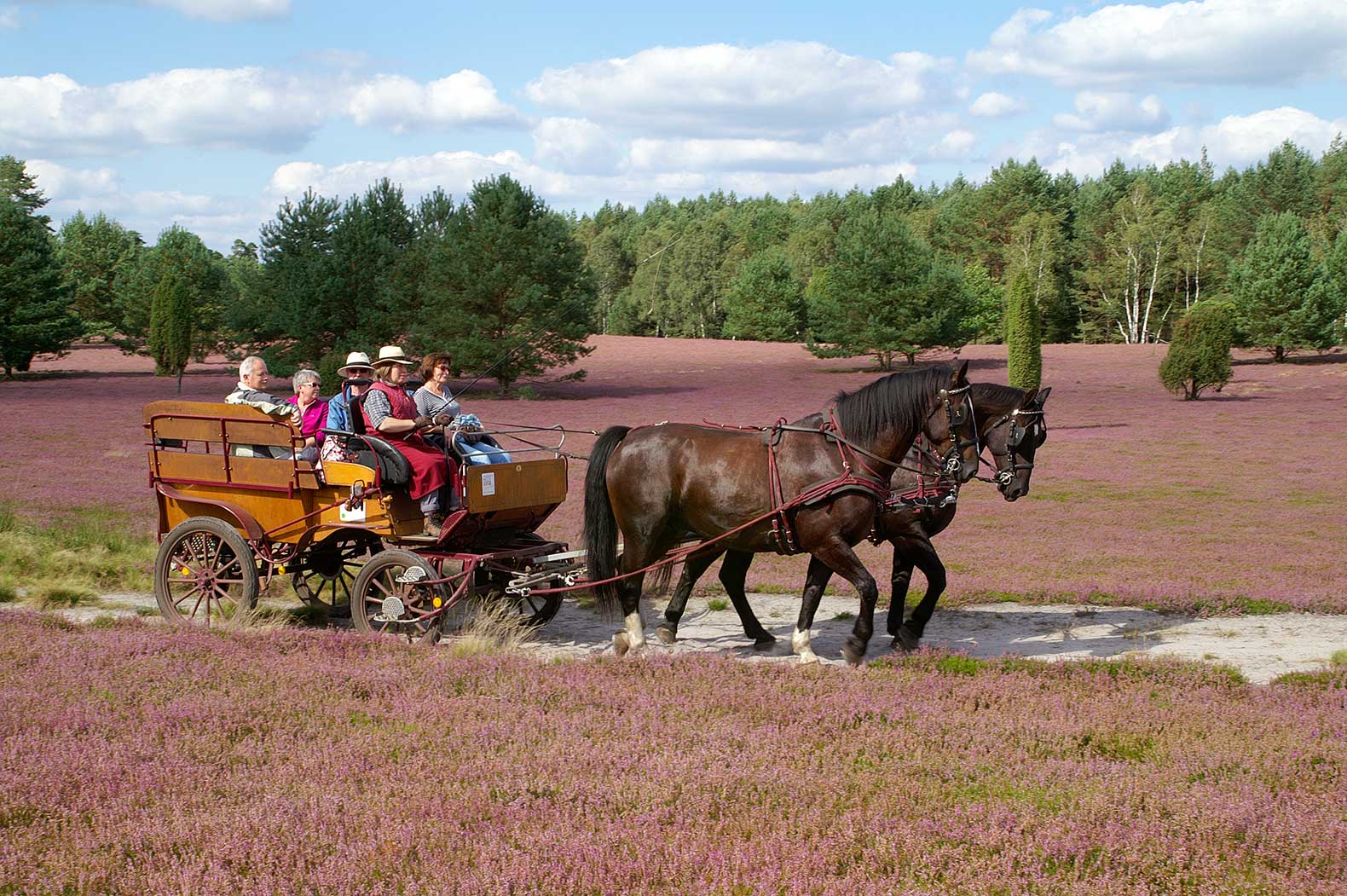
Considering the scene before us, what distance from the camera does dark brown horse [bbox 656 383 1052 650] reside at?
8.88 metres

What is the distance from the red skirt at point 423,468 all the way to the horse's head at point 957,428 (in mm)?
3946

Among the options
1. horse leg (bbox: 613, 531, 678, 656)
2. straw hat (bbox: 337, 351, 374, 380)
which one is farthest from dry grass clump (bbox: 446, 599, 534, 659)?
straw hat (bbox: 337, 351, 374, 380)

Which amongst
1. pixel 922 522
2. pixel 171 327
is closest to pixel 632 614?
pixel 922 522

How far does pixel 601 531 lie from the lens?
9750mm

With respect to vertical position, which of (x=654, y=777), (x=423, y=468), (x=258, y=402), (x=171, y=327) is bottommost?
(x=654, y=777)

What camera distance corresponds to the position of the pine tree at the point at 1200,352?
41.8 m

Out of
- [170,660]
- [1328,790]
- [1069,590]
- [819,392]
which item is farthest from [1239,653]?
[819,392]

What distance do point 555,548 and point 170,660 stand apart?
10.8ft

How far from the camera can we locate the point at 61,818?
5.39 meters

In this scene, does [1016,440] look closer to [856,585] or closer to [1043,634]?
[856,585]

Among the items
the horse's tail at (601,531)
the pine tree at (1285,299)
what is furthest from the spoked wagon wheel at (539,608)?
the pine tree at (1285,299)

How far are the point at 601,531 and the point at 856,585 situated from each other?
2.25 m

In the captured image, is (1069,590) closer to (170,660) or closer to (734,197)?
(170,660)

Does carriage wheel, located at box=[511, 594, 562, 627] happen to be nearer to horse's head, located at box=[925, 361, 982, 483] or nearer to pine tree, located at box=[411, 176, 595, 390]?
horse's head, located at box=[925, 361, 982, 483]
